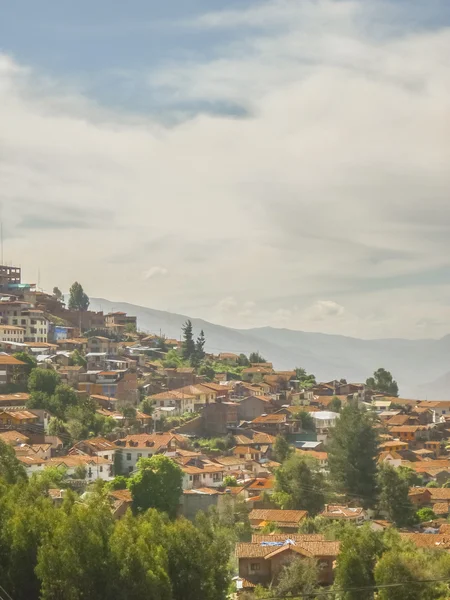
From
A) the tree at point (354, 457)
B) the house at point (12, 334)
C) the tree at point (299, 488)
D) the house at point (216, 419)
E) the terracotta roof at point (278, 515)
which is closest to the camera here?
the terracotta roof at point (278, 515)

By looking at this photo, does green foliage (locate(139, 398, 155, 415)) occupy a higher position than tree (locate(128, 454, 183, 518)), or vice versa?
green foliage (locate(139, 398, 155, 415))

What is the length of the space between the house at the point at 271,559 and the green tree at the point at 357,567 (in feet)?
8.15

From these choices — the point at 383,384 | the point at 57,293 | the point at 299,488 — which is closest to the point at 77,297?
the point at 57,293

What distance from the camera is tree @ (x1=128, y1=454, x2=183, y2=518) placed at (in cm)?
3850

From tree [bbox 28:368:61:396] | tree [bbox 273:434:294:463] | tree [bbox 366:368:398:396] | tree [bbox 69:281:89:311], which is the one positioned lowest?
tree [bbox 273:434:294:463]

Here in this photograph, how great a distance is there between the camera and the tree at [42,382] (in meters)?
57.7

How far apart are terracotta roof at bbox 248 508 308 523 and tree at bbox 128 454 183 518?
152 inches

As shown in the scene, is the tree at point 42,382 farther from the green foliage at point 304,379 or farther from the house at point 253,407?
the green foliage at point 304,379

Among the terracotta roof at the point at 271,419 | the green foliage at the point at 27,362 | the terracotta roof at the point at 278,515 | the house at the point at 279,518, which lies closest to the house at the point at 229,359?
the terracotta roof at the point at 271,419

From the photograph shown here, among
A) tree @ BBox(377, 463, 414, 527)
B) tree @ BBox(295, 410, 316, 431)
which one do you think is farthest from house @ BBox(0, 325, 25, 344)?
tree @ BBox(377, 463, 414, 527)

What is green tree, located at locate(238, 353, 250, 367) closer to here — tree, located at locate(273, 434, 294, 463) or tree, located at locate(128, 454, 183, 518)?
tree, located at locate(273, 434, 294, 463)

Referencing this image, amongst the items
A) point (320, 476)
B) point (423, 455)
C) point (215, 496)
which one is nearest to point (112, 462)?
point (215, 496)

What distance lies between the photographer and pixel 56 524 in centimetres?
2430

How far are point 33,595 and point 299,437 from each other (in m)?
41.1
